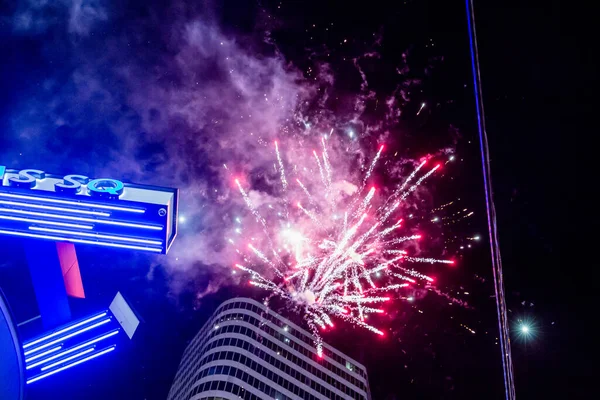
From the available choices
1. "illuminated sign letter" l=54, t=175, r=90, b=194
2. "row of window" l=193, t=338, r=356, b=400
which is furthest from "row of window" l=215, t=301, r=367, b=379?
"illuminated sign letter" l=54, t=175, r=90, b=194

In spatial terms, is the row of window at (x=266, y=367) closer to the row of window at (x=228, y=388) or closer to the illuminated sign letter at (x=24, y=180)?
the row of window at (x=228, y=388)

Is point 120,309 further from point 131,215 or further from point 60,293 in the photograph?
point 131,215

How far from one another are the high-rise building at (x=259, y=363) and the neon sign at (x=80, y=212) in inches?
1341

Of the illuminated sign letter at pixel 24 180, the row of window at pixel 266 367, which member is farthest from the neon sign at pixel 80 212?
the row of window at pixel 266 367

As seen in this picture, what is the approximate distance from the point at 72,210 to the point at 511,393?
1817 cm

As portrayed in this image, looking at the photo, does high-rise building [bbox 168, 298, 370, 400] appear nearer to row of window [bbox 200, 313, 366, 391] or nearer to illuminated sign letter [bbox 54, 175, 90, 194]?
row of window [bbox 200, 313, 366, 391]

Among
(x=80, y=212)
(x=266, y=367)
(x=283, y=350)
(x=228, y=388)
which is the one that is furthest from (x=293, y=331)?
(x=80, y=212)

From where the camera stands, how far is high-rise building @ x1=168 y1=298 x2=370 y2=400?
148 feet

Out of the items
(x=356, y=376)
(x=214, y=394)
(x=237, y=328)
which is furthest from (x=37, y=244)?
(x=356, y=376)

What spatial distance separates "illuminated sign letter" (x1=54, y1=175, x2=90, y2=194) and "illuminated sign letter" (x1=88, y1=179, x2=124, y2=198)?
0.50m

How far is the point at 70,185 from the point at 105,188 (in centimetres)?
151

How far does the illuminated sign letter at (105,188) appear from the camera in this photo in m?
16.0

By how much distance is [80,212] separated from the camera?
52.4 feet

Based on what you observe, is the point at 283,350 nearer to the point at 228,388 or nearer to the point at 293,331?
the point at 293,331
